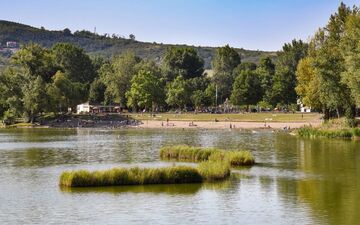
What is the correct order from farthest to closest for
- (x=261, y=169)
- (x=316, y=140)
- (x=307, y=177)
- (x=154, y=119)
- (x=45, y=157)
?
(x=154, y=119) < (x=316, y=140) < (x=45, y=157) < (x=261, y=169) < (x=307, y=177)

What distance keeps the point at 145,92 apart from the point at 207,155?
12123 centimetres

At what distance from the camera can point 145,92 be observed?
188500 mm

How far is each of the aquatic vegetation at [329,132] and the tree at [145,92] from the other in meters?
81.3

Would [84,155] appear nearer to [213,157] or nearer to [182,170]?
[213,157]

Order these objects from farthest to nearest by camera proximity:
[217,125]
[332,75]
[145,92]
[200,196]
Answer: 1. [145,92]
2. [217,125]
3. [332,75]
4. [200,196]

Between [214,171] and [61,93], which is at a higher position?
[61,93]

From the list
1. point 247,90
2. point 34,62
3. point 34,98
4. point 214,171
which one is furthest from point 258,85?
point 214,171

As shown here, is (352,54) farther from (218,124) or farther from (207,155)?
(218,124)

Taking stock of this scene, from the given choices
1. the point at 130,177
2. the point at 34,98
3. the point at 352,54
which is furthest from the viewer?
the point at 34,98

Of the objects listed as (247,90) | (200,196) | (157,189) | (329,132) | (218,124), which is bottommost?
(200,196)

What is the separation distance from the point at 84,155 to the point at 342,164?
1163 inches

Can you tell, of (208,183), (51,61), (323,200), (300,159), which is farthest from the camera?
(51,61)

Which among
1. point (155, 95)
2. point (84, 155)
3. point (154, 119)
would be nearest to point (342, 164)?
point (84, 155)

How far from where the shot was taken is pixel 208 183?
51375 millimetres
